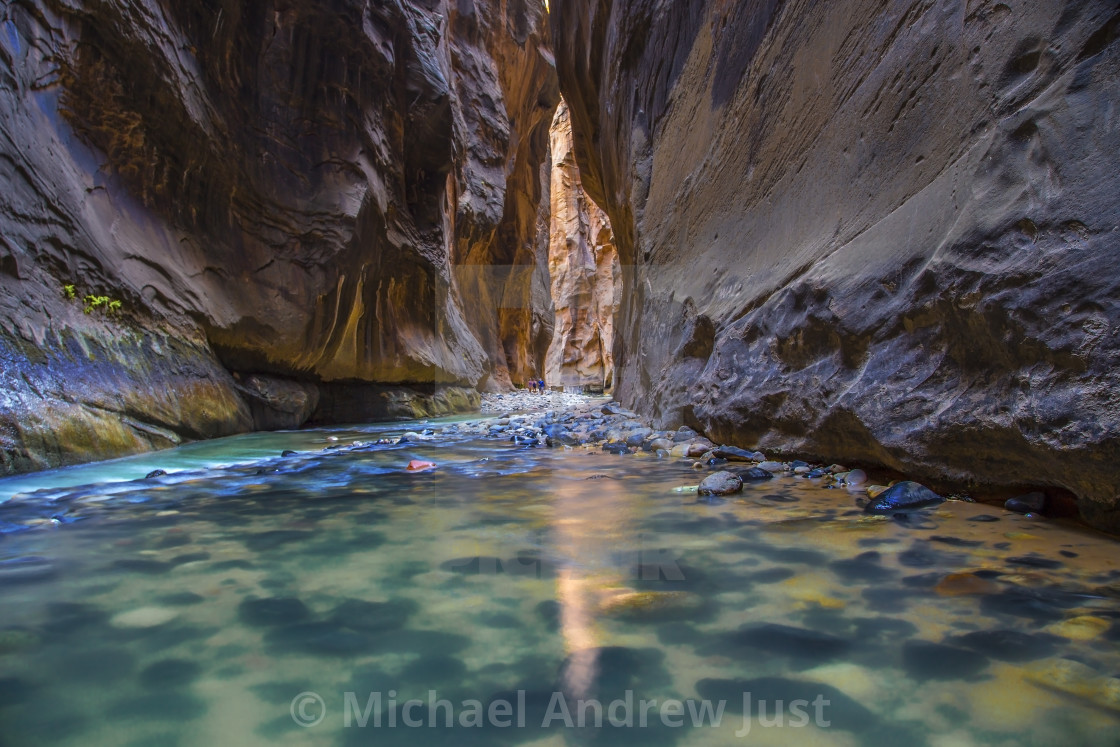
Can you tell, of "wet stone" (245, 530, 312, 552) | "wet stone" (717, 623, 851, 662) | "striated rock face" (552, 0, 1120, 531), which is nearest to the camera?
"wet stone" (717, 623, 851, 662)

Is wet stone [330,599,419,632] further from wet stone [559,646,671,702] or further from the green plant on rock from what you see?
the green plant on rock

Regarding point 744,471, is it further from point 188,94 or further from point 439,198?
point 439,198

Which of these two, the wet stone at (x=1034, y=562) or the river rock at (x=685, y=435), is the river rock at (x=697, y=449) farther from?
the wet stone at (x=1034, y=562)

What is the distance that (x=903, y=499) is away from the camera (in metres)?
2.27

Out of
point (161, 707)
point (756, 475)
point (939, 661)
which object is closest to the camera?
point (161, 707)

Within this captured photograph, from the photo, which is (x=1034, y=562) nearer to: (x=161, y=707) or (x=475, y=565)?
(x=475, y=565)

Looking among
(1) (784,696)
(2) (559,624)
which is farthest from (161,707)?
(1) (784,696)

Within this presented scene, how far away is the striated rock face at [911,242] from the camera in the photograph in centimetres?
178

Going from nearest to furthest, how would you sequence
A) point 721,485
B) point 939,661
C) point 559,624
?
point 939,661 < point 559,624 < point 721,485

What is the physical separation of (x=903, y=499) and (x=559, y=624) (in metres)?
1.68

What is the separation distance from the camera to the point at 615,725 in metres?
0.92

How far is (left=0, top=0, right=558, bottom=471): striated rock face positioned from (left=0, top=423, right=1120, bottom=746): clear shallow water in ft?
8.47

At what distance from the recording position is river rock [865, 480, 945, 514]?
7.32 ft

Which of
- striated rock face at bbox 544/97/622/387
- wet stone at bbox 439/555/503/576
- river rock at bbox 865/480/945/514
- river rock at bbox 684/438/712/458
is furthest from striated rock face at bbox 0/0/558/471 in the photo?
striated rock face at bbox 544/97/622/387
